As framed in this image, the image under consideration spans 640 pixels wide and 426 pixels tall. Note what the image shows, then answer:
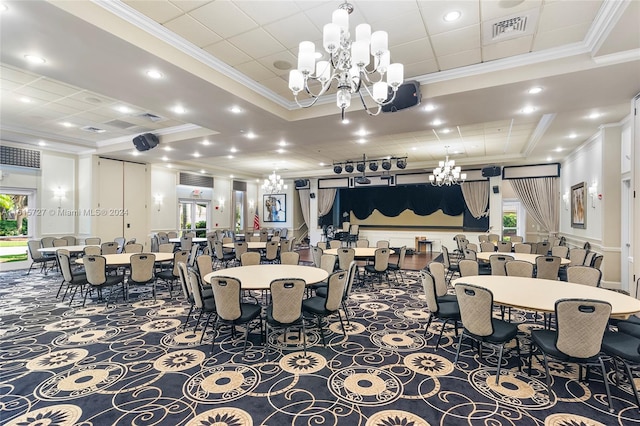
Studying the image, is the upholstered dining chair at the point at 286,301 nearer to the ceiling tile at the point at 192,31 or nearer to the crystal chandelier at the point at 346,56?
the crystal chandelier at the point at 346,56

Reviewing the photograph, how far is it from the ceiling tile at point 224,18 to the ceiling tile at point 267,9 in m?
0.08

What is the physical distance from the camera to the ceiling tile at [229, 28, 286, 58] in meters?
3.75

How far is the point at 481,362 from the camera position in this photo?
136 inches

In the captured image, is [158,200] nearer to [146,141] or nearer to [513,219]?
[146,141]

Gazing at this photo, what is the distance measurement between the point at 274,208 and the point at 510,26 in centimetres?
1439

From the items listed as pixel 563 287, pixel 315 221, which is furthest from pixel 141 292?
pixel 315 221

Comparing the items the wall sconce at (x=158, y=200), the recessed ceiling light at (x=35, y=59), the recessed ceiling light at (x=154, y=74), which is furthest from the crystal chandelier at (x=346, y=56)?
the wall sconce at (x=158, y=200)

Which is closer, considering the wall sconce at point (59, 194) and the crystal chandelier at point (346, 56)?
the crystal chandelier at point (346, 56)

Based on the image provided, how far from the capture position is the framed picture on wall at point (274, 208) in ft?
55.3

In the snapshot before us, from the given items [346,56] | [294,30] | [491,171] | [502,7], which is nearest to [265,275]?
[346,56]

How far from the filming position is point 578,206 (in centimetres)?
845

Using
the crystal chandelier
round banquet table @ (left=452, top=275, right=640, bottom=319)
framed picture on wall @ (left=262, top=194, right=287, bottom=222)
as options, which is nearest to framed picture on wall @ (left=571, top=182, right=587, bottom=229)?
round banquet table @ (left=452, top=275, right=640, bottom=319)

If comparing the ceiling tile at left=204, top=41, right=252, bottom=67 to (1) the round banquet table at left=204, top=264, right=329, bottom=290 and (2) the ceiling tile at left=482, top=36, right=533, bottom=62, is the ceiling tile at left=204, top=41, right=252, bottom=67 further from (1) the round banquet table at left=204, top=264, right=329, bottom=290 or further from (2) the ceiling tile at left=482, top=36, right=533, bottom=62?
(2) the ceiling tile at left=482, top=36, right=533, bottom=62

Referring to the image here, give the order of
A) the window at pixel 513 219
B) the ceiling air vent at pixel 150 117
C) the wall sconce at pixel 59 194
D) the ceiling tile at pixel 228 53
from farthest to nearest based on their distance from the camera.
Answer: the window at pixel 513 219
the wall sconce at pixel 59 194
the ceiling air vent at pixel 150 117
the ceiling tile at pixel 228 53
